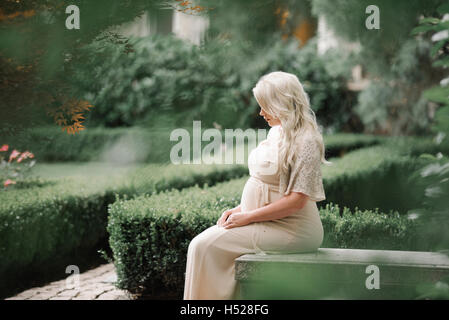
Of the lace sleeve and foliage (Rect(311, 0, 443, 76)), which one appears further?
the lace sleeve

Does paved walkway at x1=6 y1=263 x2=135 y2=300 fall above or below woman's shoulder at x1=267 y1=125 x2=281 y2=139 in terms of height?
below

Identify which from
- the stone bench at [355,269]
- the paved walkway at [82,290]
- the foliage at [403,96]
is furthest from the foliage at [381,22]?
the paved walkway at [82,290]

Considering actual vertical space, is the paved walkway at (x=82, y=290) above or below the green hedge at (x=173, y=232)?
below

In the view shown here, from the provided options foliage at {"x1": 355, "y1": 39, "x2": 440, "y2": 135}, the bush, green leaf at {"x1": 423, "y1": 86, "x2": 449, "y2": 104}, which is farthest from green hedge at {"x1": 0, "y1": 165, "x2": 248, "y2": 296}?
foliage at {"x1": 355, "y1": 39, "x2": 440, "y2": 135}

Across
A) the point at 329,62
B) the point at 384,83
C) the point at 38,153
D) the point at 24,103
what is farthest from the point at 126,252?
the point at 329,62

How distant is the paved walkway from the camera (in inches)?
141

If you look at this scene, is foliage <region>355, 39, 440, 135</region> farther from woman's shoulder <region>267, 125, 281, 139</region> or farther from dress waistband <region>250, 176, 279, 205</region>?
dress waistband <region>250, 176, 279, 205</region>

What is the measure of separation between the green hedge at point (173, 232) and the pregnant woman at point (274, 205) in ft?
2.49

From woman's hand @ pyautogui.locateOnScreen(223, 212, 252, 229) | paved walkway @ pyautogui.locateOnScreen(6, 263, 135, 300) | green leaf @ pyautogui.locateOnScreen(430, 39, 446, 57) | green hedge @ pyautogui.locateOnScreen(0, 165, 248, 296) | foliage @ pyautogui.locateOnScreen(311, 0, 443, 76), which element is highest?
foliage @ pyautogui.locateOnScreen(311, 0, 443, 76)

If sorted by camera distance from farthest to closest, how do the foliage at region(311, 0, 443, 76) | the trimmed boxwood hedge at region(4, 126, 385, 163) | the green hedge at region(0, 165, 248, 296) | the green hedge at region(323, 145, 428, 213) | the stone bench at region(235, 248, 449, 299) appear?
the trimmed boxwood hedge at region(4, 126, 385, 163) < the green hedge at region(323, 145, 428, 213) < the green hedge at region(0, 165, 248, 296) < the stone bench at region(235, 248, 449, 299) < the foliage at region(311, 0, 443, 76)

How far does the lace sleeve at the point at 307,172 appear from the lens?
227 cm

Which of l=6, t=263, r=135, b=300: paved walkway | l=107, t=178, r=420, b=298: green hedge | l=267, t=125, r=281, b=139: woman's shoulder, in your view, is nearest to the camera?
l=267, t=125, r=281, b=139: woman's shoulder

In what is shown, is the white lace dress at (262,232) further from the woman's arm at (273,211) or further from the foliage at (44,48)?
the foliage at (44,48)

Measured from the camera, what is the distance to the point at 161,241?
3.30 metres
